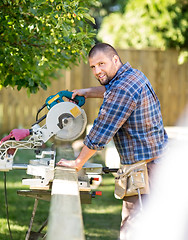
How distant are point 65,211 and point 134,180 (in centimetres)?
112

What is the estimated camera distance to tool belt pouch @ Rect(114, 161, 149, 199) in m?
3.01

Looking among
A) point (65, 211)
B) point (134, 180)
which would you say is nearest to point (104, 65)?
point (134, 180)

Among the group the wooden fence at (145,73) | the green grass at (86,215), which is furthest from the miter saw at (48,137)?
the wooden fence at (145,73)

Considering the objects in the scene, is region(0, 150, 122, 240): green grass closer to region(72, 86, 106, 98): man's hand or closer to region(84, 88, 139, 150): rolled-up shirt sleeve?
region(72, 86, 106, 98): man's hand

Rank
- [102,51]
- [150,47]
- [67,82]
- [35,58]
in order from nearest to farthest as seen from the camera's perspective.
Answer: [102,51]
[35,58]
[67,82]
[150,47]

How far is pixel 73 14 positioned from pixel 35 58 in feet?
3.28

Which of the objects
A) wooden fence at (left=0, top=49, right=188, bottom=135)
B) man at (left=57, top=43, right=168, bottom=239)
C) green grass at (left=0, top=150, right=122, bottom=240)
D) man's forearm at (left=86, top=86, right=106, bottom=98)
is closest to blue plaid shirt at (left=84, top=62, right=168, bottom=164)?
man at (left=57, top=43, right=168, bottom=239)

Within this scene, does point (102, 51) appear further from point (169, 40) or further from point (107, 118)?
point (169, 40)

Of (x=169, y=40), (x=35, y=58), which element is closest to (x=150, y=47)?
(x=169, y=40)

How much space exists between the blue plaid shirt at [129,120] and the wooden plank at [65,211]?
0.35 m

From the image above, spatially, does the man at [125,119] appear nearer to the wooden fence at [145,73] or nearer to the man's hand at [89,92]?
the man's hand at [89,92]

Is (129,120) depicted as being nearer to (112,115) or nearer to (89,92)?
(112,115)

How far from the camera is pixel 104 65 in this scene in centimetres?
301

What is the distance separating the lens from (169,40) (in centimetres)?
991
